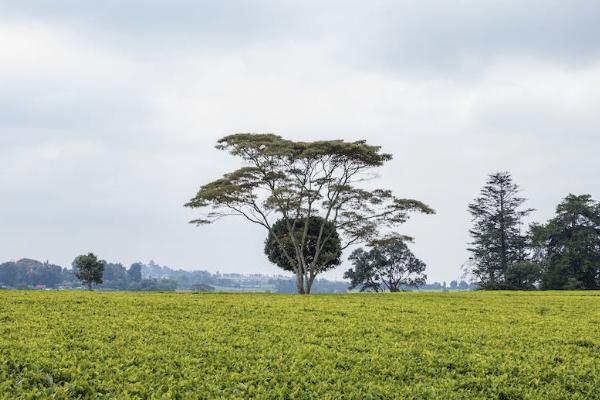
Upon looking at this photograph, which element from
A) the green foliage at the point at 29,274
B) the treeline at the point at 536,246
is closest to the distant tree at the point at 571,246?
the treeline at the point at 536,246

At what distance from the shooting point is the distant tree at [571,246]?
2068 inches

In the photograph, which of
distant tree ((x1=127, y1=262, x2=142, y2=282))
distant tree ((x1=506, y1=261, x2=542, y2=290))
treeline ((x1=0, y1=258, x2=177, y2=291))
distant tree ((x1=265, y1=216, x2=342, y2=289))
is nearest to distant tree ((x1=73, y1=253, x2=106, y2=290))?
distant tree ((x1=265, y1=216, x2=342, y2=289))

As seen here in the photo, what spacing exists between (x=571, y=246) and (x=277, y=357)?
54998 millimetres

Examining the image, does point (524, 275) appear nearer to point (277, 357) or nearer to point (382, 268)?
point (382, 268)

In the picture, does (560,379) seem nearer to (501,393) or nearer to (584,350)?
(501,393)

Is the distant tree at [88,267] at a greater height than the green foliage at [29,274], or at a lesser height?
greater

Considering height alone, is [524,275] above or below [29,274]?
above

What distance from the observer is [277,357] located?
7816 mm

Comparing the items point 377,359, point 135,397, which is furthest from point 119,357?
point 377,359

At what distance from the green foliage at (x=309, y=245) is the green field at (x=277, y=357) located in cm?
2091

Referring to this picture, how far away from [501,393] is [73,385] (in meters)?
5.80

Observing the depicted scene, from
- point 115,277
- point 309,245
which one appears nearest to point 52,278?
point 115,277

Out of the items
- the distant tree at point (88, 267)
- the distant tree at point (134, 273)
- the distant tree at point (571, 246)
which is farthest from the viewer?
the distant tree at point (134, 273)

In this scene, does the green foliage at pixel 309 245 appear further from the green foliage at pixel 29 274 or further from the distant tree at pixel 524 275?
the green foliage at pixel 29 274
